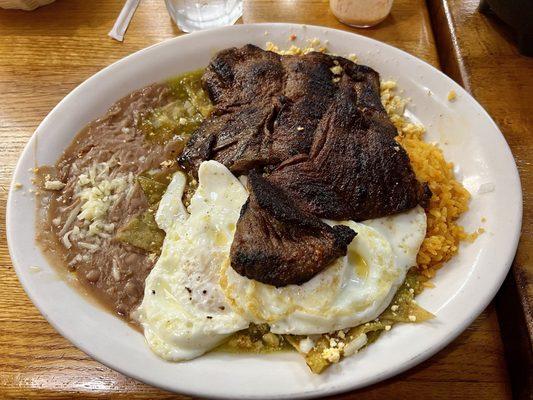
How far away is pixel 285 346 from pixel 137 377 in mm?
573

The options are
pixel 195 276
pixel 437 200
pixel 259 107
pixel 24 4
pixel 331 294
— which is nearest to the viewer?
pixel 331 294

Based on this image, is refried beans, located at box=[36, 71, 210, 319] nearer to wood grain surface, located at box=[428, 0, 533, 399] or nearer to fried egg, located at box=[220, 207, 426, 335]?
fried egg, located at box=[220, 207, 426, 335]

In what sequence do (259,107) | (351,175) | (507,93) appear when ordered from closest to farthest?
1. (351,175)
2. (259,107)
3. (507,93)

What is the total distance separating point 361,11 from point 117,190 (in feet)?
6.22

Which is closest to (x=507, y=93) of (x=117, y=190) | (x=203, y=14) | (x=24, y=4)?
(x=203, y=14)

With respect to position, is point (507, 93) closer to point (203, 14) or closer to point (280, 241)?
point (280, 241)

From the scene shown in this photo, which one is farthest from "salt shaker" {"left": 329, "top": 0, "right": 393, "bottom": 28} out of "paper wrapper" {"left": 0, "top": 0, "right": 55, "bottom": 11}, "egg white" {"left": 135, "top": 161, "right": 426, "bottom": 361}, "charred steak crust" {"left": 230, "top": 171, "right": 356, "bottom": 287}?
"paper wrapper" {"left": 0, "top": 0, "right": 55, "bottom": 11}

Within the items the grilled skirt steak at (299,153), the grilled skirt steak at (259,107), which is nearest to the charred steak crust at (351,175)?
the grilled skirt steak at (299,153)

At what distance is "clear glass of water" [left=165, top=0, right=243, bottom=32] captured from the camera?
312cm

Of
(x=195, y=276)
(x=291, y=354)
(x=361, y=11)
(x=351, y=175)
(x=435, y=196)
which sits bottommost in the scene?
(x=291, y=354)

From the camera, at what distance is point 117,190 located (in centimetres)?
230

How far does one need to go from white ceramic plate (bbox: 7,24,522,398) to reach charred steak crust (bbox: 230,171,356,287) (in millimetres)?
366

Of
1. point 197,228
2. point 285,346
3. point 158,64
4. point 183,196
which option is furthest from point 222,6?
point 285,346

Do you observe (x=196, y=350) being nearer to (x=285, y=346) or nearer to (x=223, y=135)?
(x=285, y=346)
